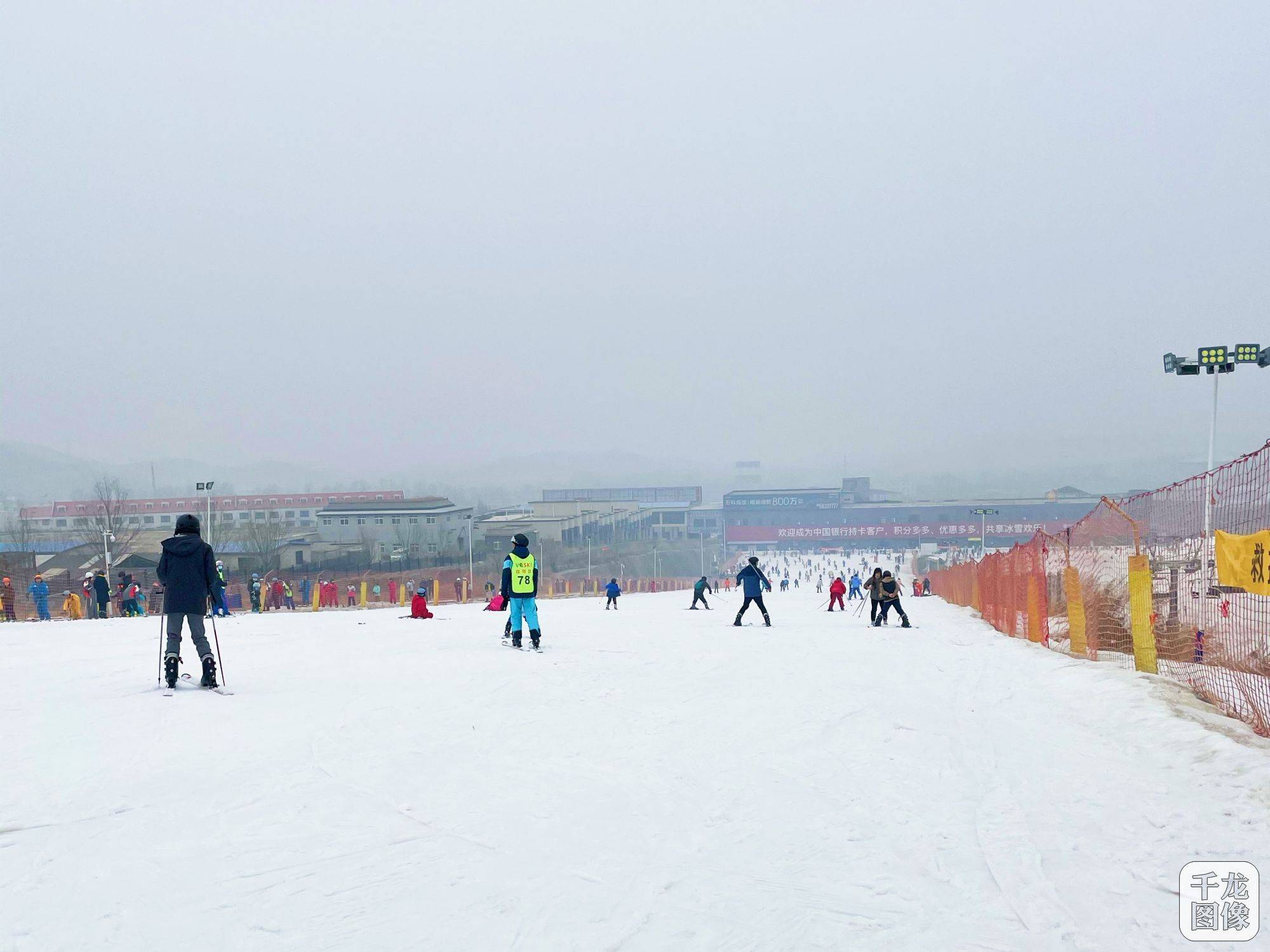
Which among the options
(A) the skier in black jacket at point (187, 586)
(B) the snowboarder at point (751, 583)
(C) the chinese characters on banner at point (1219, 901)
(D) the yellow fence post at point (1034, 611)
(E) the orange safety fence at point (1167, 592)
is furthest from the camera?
(B) the snowboarder at point (751, 583)

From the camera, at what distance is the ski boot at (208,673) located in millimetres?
9008

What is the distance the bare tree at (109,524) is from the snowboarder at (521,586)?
48.0m

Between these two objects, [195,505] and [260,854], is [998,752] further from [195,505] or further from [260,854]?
[195,505]

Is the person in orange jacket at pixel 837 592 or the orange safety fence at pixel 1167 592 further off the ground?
the orange safety fence at pixel 1167 592

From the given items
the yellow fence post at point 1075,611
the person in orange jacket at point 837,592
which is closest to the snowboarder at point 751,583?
the yellow fence post at point 1075,611

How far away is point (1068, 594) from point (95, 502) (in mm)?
86564

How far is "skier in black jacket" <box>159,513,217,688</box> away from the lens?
8.91m

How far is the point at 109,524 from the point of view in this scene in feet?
195

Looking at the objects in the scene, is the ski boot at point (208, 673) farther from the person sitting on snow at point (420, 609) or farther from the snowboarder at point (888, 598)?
the snowboarder at point (888, 598)

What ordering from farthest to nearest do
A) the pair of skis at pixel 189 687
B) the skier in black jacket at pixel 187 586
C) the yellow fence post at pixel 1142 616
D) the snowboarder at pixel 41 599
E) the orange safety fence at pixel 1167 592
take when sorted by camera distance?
1. the snowboarder at pixel 41 599
2. the yellow fence post at pixel 1142 616
3. the skier in black jacket at pixel 187 586
4. the pair of skis at pixel 189 687
5. the orange safety fence at pixel 1167 592

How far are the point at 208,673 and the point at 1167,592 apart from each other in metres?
10.8

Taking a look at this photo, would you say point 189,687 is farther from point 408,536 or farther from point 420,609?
point 408,536

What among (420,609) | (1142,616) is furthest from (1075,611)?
(420,609)

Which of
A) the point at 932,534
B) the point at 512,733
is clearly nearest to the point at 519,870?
the point at 512,733
